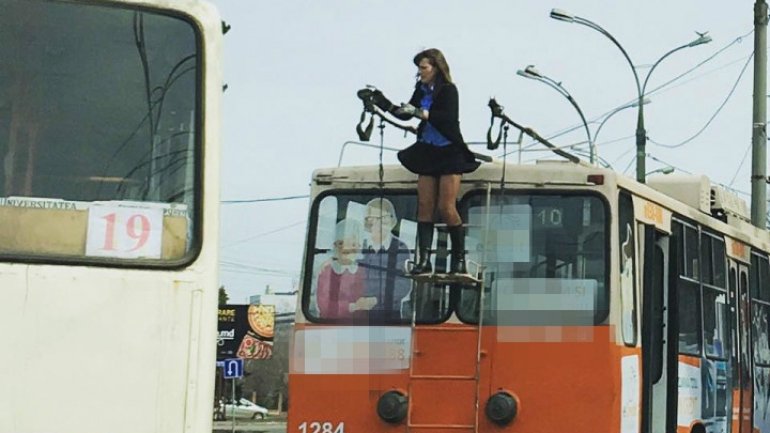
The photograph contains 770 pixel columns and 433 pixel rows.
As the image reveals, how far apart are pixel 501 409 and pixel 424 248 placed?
134 cm

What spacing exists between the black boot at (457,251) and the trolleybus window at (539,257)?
0.29 m

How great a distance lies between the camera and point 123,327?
6.02 meters

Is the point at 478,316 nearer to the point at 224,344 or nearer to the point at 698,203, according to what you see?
the point at 698,203

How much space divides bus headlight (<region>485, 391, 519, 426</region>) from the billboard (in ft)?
142

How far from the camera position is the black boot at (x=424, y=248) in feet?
37.2

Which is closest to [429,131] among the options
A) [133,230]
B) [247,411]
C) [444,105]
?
[444,105]

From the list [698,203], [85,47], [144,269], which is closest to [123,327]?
[144,269]

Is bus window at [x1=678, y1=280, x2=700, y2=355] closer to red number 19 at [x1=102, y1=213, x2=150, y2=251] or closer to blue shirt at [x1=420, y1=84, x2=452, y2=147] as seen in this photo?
blue shirt at [x1=420, y1=84, x2=452, y2=147]

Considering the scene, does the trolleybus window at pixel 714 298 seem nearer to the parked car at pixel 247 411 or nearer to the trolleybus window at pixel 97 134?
the trolleybus window at pixel 97 134

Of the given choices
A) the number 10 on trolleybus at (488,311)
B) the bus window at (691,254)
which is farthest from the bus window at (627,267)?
the bus window at (691,254)

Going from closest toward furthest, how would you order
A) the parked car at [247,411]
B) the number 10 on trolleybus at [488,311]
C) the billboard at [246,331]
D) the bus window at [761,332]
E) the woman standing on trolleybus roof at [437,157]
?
the woman standing on trolleybus roof at [437,157] → the number 10 on trolleybus at [488,311] → the bus window at [761,332] → the billboard at [246,331] → the parked car at [247,411]

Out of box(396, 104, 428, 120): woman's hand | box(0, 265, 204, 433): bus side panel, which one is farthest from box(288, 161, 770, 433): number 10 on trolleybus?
box(0, 265, 204, 433): bus side panel

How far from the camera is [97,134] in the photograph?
6.30m

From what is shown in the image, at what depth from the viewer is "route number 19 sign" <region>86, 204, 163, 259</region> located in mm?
6125
